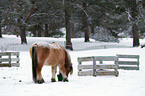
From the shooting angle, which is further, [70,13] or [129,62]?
[70,13]

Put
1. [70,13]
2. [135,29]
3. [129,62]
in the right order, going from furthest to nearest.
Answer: [70,13], [135,29], [129,62]

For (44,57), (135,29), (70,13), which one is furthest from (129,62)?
(70,13)

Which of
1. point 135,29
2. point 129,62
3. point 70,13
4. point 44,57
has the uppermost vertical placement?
point 70,13

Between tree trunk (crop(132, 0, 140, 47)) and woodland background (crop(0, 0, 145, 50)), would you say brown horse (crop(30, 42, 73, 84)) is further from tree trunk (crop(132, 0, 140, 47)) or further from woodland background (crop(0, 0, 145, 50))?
tree trunk (crop(132, 0, 140, 47))

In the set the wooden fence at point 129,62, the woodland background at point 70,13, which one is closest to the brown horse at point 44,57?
the wooden fence at point 129,62

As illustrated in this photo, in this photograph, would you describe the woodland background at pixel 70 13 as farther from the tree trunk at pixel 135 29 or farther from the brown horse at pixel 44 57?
the brown horse at pixel 44 57

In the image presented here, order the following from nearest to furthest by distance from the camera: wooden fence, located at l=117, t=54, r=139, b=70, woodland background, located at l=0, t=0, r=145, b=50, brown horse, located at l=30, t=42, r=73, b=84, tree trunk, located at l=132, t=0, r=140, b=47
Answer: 1. brown horse, located at l=30, t=42, r=73, b=84
2. wooden fence, located at l=117, t=54, r=139, b=70
3. woodland background, located at l=0, t=0, r=145, b=50
4. tree trunk, located at l=132, t=0, r=140, b=47

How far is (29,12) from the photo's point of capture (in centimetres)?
2919

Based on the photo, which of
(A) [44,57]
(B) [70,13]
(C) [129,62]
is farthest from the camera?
(B) [70,13]

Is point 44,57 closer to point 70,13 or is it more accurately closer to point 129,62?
point 129,62

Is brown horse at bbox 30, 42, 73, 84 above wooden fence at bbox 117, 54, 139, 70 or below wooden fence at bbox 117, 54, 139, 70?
above

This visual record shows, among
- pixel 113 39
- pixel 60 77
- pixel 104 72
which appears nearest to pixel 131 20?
pixel 113 39

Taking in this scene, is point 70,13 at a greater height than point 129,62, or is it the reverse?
point 70,13

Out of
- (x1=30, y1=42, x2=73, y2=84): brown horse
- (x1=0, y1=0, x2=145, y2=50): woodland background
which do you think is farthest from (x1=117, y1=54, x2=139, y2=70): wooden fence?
(x1=0, y1=0, x2=145, y2=50): woodland background
